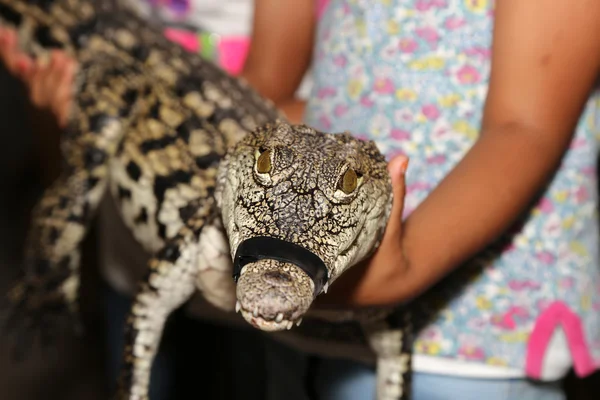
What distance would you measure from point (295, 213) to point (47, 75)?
114 centimetres

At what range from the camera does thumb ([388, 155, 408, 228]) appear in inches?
35.5

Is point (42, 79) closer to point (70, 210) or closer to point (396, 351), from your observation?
point (70, 210)

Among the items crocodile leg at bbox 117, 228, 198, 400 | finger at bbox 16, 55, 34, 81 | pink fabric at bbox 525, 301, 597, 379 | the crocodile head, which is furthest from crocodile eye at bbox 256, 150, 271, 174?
finger at bbox 16, 55, 34, 81

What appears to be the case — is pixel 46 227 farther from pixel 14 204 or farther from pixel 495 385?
pixel 14 204

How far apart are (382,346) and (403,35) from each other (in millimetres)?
456

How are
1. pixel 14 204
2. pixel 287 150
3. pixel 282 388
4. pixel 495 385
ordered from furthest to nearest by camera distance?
pixel 14 204, pixel 282 388, pixel 495 385, pixel 287 150

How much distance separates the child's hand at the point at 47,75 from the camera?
5.31 ft

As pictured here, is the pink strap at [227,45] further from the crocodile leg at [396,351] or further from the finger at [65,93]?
the crocodile leg at [396,351]

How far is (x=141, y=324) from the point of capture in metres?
1.10

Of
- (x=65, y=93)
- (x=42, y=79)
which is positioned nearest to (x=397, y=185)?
(x=65, y=93)

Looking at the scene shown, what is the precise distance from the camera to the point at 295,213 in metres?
0.72

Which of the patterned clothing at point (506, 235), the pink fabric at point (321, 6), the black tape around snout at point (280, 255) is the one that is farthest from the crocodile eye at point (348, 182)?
the pink fabric at point (321, 6)

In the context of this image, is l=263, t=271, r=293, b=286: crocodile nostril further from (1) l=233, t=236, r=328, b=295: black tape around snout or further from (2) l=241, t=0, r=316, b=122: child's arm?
(2) l=241, t=0, r=316, b=122: child's arm

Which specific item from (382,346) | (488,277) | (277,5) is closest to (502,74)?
(488,277)
